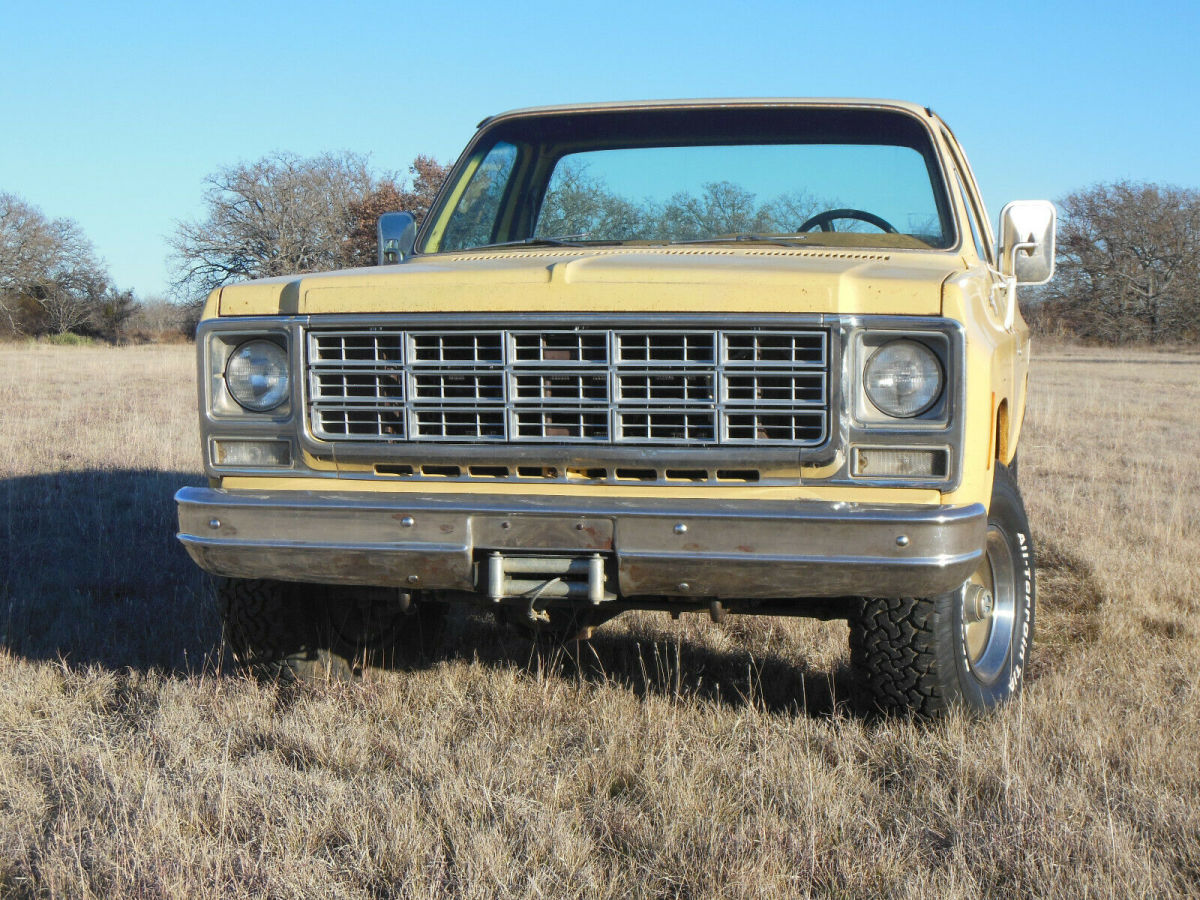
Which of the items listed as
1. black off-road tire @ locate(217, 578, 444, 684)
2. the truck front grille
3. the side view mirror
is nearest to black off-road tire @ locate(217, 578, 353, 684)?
black off-road tire @ locate(217, 578, 444, 684)

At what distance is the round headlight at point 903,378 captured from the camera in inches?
111

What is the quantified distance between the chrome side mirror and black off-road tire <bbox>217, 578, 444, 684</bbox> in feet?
7.66

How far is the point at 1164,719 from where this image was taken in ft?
11.1

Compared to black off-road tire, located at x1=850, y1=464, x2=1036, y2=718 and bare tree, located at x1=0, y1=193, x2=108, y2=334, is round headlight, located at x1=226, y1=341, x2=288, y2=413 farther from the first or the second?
bare tree, located at x1=0, y1=193, x2=108, y2=334

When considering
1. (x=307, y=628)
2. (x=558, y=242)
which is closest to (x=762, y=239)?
(x=558, y=242)

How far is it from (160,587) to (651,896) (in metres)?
3.48

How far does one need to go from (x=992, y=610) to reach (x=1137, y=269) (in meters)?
41.1

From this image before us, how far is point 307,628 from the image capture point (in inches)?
149

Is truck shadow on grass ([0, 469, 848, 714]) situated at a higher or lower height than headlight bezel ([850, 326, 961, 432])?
lower

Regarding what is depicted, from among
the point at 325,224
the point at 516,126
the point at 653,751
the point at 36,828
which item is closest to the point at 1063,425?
the point at 516,126

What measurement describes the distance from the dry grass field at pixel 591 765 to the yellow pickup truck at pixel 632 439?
360 millimetres

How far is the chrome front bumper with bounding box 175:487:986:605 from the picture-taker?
273 cm

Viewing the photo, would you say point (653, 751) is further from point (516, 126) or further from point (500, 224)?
point (516, 126)

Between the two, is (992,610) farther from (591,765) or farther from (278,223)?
(278,223)
